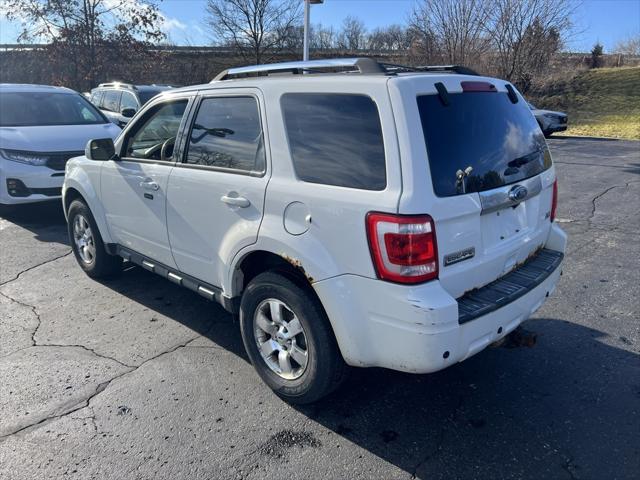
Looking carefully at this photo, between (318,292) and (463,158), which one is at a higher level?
(463,158)

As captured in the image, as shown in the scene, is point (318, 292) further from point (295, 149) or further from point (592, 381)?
point (592, 381)

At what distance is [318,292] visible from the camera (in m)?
2.80

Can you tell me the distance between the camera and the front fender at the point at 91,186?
15.6 ft

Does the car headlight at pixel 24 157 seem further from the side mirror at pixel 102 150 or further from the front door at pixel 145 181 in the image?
the side mirror at pixel 102 150

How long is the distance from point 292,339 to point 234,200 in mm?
912

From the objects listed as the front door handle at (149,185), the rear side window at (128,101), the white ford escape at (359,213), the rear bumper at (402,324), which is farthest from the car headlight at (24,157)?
the rear bumper at (402,324)

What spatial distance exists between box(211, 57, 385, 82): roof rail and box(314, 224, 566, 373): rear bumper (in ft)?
3.88

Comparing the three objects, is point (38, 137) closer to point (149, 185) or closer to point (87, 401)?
point (149, 185)

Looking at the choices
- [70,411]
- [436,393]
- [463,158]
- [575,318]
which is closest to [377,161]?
[463,158]

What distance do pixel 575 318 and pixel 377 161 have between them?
2.61 meters

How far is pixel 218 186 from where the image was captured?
3.40 m

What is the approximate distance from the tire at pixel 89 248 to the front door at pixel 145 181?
0.44 meters

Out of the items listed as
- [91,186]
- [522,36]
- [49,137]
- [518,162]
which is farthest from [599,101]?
[91,186]

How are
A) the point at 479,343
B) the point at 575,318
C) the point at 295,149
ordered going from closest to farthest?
the point at 479,343 → the point at 295,149 → the point at 575,318
